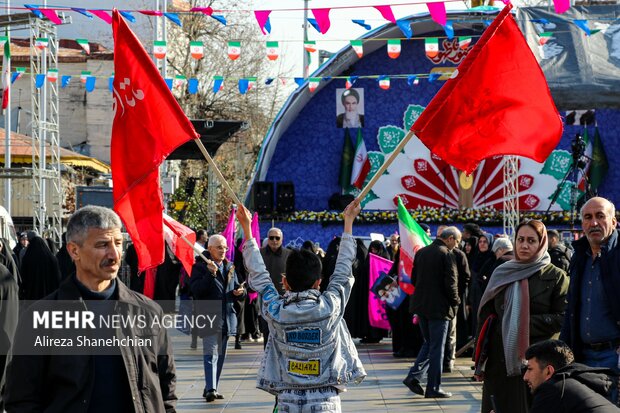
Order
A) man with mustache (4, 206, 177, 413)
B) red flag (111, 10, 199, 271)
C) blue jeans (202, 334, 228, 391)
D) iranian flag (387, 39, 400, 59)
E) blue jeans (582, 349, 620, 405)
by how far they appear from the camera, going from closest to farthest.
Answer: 1. man with mustache (4, 206, 177, 413)
2. blue jeans (582, 349, 620, 405)
3. red flag (111, 10, 199, 271)
4. blue jeans (202, 334, 228, 391)
5. iranian flag (387, 39, 400, 59)

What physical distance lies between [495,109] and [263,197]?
81.8 ft

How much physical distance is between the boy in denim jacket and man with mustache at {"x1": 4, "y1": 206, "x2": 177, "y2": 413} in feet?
4.30

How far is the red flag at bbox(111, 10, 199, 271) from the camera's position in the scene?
27.8ft

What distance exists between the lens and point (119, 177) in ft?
28.6

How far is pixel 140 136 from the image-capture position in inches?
339

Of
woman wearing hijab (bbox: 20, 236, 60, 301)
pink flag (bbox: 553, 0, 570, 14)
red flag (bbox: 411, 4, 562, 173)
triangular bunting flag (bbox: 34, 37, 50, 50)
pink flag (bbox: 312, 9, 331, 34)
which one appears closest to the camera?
red flag (bbox: 411, 4, 562, 173)

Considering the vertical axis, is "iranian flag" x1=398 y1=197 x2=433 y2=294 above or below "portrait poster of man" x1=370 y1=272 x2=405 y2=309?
above

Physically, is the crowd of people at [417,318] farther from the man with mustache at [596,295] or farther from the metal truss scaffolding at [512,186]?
the metal truss scaffolding at [512,186]

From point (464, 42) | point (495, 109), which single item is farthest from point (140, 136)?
point (464, 42)

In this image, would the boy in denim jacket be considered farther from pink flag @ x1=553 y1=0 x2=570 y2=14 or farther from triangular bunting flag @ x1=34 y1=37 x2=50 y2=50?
triangular bunting flag @ x1=34 y1=37 x2=50 y2=50

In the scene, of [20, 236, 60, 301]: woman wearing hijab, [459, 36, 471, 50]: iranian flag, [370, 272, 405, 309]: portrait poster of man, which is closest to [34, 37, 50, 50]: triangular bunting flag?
[459, 36, 471, 50]: iranian flag

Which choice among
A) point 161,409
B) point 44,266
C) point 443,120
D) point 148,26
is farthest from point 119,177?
point 148,26

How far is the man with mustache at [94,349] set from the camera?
A: 502cm

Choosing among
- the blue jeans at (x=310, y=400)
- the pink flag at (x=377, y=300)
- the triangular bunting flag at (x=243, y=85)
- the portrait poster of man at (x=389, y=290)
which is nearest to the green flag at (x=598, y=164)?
the triangular bunting flag at (x=243, y=85)
